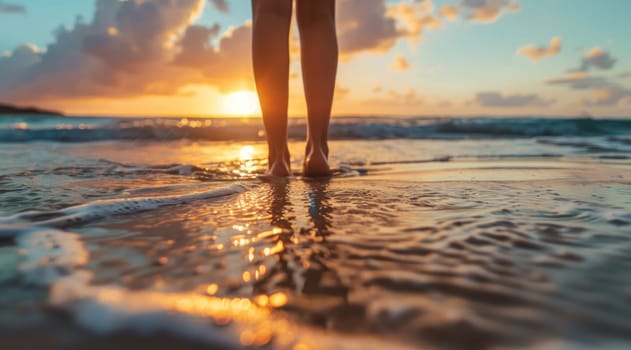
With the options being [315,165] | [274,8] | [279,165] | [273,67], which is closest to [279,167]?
[279,165]

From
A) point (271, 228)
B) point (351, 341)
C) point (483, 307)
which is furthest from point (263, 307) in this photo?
point (271, 228)

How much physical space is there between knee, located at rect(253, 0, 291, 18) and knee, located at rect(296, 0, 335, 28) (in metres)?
0.12

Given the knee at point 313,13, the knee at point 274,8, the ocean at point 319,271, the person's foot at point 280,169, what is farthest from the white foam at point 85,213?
the knee at point 313,13

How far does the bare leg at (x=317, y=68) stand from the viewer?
6.42 feet

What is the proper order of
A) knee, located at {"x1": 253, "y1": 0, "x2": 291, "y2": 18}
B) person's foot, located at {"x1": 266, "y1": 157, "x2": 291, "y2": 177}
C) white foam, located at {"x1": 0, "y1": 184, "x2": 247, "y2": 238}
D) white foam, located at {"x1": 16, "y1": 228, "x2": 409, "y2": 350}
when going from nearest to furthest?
white foam, located at {"x1": 16, "y1": 228, "x2": 409, "y2": 350}
white foam, located at {"x1": 0, "y1": 184, "x2": 247, "y2": 238}
knee, located at {"x1": 253, "y1": 0, "x2": 291, "y2": 18}
person's foot, located at {"x1": 266, "y1": 157, "x2": 291, "y2": 177}

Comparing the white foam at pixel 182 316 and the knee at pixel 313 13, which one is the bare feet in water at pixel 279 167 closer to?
the knee at pixel 313 13

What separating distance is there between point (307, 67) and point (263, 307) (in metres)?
1.61

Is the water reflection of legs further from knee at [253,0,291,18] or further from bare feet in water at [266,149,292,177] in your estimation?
knee at [253,0,291,18]

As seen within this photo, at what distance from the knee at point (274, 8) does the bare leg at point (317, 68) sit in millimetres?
137

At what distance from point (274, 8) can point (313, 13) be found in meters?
0.20

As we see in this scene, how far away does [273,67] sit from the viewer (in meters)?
1.94

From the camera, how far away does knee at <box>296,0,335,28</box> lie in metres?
1.95

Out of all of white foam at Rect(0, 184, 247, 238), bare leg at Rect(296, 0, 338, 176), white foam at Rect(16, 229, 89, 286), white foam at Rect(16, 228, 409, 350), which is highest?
bare leg at Rect(296, 0, 338, 176)

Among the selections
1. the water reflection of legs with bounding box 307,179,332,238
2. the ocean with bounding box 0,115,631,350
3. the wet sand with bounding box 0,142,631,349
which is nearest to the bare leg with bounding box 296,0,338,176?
the water reflection of legs with bounding box 307,179,332,238
